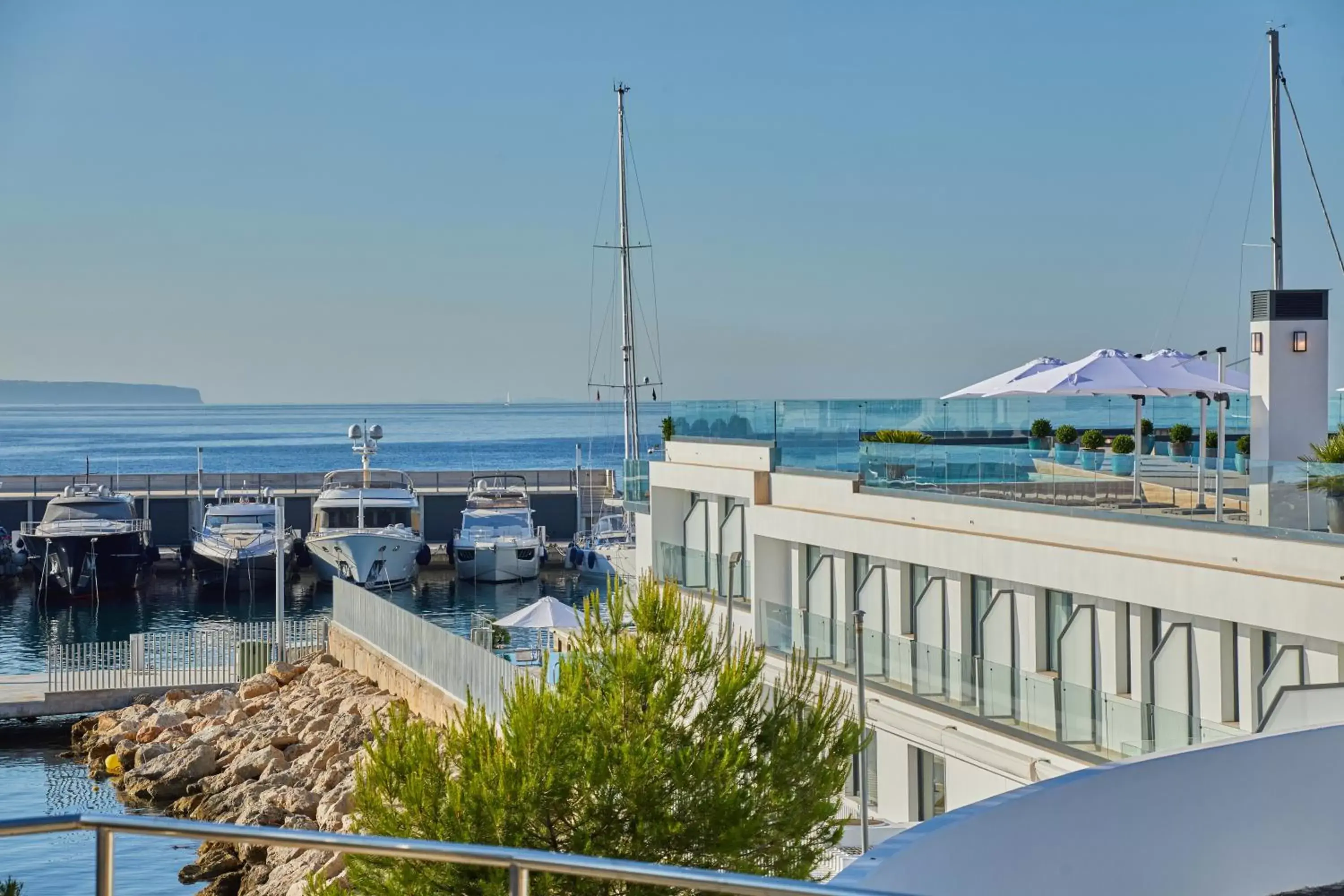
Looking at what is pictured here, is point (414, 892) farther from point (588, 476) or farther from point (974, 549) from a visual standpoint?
point (588, 476)

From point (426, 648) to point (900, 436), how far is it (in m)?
10.6

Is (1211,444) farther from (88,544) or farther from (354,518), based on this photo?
(88,544)

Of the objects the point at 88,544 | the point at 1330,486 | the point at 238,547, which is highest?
the point at 1330,486

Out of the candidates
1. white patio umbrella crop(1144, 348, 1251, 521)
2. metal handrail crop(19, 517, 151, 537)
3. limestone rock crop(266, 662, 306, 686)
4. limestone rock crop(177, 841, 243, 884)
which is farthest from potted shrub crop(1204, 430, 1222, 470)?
metal handrail crop(19, 517, 151, 537)

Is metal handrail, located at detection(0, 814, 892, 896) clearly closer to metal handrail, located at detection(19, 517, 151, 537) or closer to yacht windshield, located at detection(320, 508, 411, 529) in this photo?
yacht windshield, located at detection(320, 508, 411, 529)

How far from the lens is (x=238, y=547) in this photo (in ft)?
194

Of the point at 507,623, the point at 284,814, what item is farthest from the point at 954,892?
the point at 507,623

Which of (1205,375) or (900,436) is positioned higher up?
(1205,375)

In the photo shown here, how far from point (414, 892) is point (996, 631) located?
11276mm

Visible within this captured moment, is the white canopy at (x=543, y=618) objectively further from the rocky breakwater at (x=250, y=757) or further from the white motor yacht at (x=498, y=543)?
the white motor yacht at (x=498, y=543)

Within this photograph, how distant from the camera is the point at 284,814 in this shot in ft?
90.2

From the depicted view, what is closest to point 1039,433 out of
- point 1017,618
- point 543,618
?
point 1017,618

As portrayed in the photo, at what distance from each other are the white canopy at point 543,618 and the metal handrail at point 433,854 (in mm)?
28271

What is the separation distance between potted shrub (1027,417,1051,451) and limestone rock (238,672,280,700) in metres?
19.1
